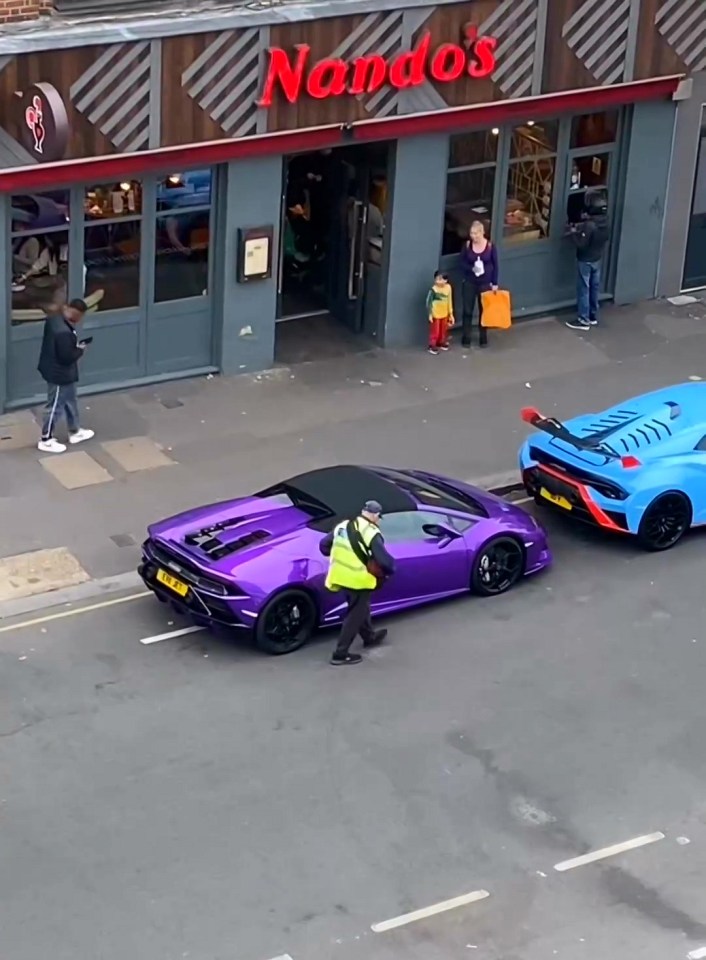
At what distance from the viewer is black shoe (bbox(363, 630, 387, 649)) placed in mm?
16625

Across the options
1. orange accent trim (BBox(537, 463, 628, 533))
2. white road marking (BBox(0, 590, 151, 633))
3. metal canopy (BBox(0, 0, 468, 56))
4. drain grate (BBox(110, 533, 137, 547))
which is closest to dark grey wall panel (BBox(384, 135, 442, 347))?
metal canopy (BBox(0, 0, 468, 56))

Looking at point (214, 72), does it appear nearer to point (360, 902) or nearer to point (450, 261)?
point (450, 261)

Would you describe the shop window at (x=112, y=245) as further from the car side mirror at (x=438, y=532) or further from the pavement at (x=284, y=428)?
the car side mirror at (x=438, y=532)

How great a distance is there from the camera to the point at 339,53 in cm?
2155

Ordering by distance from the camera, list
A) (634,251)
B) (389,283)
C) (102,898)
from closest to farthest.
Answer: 1. (102,898)
2. (389,283)
3. (634,251)

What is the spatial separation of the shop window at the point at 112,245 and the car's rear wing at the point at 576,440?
5.20 meters

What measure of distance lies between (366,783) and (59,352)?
6977 mm

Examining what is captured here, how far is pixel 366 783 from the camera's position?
14578 millimetres

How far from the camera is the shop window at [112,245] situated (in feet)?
68.9

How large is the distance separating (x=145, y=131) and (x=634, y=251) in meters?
7.92

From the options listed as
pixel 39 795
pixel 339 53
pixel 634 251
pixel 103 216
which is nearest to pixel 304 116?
pixel 339 53

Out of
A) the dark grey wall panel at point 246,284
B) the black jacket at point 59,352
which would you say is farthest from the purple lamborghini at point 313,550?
the dark grey wall panel at point 246,284

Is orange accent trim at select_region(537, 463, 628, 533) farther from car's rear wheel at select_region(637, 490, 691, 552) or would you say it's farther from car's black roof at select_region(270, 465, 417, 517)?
car's black roof at select_region(270, 465, 417, 517)

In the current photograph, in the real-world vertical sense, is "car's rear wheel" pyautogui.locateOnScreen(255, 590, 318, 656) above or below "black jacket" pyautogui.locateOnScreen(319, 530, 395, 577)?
below
